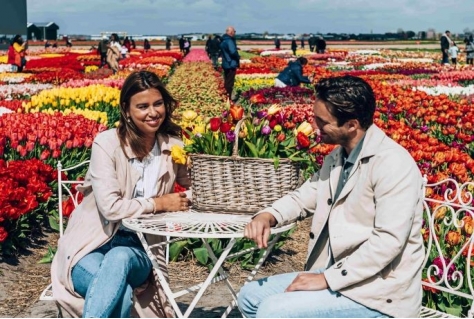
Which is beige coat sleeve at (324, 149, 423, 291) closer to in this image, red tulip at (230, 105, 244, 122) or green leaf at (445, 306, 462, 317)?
red tulip at (230, 105, 244, 122)

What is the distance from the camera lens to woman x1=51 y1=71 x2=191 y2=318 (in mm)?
3203

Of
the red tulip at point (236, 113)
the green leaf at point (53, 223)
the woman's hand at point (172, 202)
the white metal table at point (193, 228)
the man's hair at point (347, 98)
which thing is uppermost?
the man's hair at point (347, 98)

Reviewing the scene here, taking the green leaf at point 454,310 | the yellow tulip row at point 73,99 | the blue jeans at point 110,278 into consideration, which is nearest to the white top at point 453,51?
the yellow tulip row at point 73,99

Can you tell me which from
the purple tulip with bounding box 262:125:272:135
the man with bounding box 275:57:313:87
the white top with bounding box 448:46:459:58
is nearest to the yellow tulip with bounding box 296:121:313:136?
the purple tulip with bounding box 262:125:272:135

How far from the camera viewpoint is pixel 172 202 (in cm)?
340

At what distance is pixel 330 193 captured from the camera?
289 cm

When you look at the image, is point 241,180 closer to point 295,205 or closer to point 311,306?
point 295,205

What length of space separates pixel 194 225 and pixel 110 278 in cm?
41

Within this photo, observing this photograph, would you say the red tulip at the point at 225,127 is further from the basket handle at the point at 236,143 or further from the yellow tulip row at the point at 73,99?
the yellow tulip row at the point at 73,99

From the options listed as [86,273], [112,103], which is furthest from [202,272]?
[112,103]

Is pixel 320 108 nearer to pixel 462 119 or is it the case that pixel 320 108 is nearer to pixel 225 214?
pixel 225 214

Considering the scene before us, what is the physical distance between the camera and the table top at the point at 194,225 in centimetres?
301

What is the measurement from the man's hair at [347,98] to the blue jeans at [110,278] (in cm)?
105

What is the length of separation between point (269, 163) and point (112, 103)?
8.45 meters
